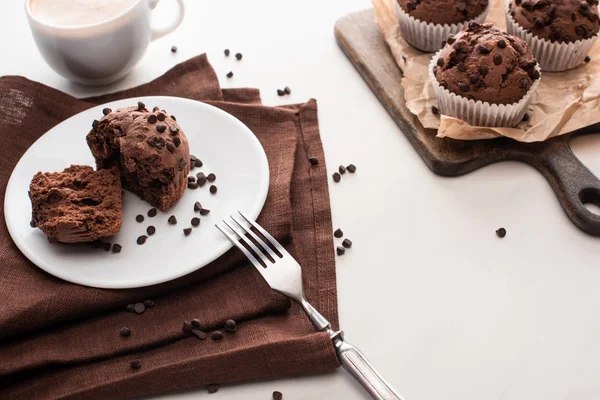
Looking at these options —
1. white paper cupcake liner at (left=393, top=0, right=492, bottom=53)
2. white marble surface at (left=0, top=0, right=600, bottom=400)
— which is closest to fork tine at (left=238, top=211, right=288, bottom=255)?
white marble surface at (left=0, top=0, right=600, bottom=400)

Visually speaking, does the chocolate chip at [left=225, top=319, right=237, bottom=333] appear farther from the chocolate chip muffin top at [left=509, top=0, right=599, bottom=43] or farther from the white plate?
the chocolate chip muffin top at [left=509, top=0, right=599, bottom=43]

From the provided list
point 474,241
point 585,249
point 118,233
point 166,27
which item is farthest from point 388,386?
point 166,27

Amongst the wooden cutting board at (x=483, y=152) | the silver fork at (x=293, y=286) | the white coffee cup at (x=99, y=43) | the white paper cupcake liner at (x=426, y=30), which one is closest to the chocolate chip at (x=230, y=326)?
the silver fork at (x=293, y=286)

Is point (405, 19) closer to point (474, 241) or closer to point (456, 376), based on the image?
point (474, 241)

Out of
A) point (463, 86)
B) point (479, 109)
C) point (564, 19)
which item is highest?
point (564, 19)

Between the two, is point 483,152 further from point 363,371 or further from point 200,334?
point 200,334

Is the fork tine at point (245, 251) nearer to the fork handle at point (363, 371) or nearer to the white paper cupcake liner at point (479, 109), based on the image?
the fork handle at point (363, 371)

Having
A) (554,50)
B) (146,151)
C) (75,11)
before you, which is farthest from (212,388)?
(554,50)
